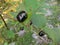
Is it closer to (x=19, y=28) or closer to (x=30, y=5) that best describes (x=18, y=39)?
(x=19, y=28)

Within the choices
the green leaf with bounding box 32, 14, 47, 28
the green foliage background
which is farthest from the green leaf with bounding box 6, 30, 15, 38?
the green leaf with bounding box 32, 14, 47, 28

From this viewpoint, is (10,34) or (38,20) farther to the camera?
(10,34)

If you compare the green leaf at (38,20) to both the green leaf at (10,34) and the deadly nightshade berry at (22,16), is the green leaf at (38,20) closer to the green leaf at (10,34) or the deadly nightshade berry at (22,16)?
the deadly nightshade berry at (22,16)

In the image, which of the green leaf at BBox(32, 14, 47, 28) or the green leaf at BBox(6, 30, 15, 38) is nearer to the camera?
the green leaf at BBox(32, 14, 47, 28)

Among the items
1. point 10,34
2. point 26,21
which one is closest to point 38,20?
point 26,21

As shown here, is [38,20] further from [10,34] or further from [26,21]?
[10,34]

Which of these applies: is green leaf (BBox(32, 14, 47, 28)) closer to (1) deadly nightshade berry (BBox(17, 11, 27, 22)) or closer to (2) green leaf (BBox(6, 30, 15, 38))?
(1) deadly nightshade berry (BBox(17, 11, 27, 22))

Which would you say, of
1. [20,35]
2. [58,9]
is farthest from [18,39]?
[58,9]

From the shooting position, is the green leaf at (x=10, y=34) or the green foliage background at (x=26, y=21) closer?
the green foliage background at (x=26, y=21)

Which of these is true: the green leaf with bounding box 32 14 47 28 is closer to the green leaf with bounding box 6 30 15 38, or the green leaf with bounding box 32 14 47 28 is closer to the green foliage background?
the green foliage background

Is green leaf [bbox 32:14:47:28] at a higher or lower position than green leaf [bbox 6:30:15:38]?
higher

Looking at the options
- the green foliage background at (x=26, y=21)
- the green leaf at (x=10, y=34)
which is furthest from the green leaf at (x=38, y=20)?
the green leaf at (x=10, y=34)

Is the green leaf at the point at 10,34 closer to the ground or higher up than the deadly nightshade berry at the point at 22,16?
closer to the ground
